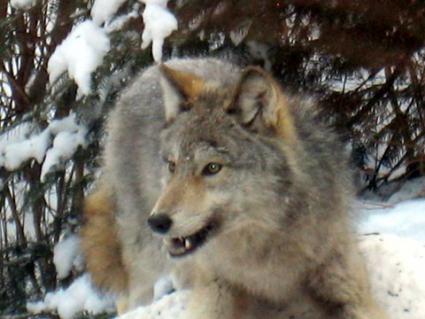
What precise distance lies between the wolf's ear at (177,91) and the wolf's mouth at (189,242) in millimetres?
560

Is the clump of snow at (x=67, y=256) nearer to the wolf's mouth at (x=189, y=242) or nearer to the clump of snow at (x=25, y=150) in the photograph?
the clump of snow at (x=25, y=150)

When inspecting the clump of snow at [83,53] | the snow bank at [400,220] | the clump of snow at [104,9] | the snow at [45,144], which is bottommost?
the snow bank at [400,220]

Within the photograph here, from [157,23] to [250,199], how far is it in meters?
1.92

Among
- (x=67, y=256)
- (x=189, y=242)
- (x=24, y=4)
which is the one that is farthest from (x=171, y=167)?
(x=67, y=256)

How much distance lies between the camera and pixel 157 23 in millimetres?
5672

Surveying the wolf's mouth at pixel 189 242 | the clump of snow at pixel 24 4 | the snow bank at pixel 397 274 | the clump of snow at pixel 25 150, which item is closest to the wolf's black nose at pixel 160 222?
the wolf's mouth at pixel 189 242

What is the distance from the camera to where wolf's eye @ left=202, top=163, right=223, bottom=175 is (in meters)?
3.97

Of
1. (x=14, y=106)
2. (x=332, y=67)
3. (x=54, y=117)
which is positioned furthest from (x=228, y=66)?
(x=14, y=106)

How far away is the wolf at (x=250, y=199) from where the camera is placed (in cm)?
397

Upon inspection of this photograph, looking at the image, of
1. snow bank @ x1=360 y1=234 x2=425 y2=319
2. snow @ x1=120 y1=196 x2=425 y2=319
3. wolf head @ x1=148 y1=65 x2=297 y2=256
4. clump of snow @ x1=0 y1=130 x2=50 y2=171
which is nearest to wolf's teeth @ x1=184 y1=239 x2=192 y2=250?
wolf head @ x1=148 y1=65 x2=297 y2=256

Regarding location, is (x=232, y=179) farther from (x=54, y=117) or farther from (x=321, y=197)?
(x=54, y=117)

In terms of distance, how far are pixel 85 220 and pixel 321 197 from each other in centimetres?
214

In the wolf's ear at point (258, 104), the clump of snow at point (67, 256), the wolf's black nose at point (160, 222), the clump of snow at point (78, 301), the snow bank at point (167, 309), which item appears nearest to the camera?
the wolf's black nose at point (160, 222)

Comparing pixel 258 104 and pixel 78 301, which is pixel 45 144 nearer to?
pixel 78 301
